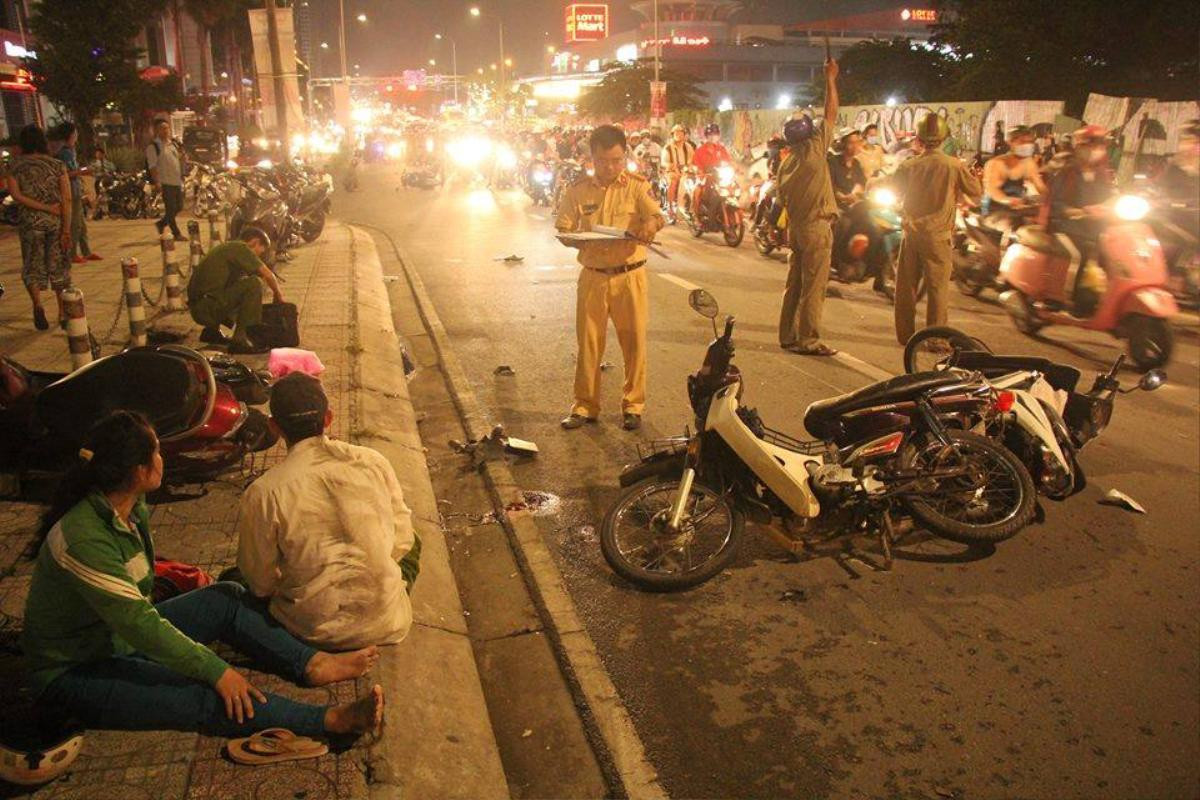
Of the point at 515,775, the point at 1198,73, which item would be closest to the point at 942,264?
Result: the point at 515,775

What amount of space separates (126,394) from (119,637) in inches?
88.1

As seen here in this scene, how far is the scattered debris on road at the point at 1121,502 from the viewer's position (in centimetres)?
525

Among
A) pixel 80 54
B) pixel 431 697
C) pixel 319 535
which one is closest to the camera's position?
pixel 319 535

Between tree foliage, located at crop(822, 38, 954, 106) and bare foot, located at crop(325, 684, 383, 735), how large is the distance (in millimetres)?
49085

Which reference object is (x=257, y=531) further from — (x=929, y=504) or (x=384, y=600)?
(x=929, y=504)

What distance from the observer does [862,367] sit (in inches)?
315

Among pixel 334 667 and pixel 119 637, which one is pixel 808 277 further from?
pixel 119 637

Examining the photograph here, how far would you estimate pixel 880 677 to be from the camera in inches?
147

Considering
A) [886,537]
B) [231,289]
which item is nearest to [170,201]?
[231,289]

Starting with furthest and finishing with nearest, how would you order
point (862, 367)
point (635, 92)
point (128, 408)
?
point (635, 92)
point (862, 367)
point (128, 408)

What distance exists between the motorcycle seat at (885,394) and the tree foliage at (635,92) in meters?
38.5

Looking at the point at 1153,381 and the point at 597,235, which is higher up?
the point at 597,235

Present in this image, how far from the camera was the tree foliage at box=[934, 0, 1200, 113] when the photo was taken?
2919cm

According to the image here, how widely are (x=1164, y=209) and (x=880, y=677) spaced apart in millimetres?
9403
